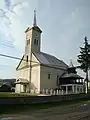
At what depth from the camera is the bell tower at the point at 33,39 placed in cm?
4543

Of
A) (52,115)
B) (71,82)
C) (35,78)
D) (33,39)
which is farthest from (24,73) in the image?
(52,115)

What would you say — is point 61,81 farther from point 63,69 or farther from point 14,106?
point 14,106

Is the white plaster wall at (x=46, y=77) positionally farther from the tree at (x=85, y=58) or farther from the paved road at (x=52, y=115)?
the paved road at (x=52, y=115)

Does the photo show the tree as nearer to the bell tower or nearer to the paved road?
the bell tower

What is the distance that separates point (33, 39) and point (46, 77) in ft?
35.2

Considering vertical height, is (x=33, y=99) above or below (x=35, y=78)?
below

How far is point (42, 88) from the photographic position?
41000 millimetres

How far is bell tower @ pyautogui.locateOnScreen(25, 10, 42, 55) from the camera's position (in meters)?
45.4

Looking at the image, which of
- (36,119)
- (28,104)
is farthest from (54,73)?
(36,119)

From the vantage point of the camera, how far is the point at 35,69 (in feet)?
140

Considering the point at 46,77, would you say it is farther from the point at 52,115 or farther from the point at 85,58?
the point at 52,115

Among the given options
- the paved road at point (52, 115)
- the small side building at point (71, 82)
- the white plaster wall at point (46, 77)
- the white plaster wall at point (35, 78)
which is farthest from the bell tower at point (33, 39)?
the paved road at point (52, 115)

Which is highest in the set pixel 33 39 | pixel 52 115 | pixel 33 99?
pixel 33 39

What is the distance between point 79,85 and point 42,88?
31.3 ft
